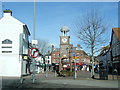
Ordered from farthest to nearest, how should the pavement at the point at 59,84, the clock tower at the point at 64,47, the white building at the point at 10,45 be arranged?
the clock tower at the point at 64,47
the white building at the point at 10,45
the pavement at the point at 59,84

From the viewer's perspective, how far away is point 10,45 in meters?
40.3

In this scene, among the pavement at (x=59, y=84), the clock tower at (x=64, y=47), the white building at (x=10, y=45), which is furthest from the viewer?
the clock tower at (x=64, y=47)

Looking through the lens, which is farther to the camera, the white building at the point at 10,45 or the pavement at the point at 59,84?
the white building at the point at 10,45

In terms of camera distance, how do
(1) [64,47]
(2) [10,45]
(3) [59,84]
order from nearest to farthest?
(3) [59,84]
(2) [10,45]
(1) [64,47]

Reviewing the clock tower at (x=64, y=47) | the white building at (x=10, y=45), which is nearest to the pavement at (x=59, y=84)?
the white building at (x=10, y=45)

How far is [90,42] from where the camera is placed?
30359mm

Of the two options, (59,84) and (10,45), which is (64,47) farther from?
(59,84)

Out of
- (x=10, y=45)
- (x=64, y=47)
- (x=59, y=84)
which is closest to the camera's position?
(x=59, y=84)

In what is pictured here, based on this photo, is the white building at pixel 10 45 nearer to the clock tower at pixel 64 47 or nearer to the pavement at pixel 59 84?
the pavement at pixel 59 84

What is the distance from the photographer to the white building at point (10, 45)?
3919 cm

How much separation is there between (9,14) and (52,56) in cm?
7132

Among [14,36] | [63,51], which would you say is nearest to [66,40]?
[63,51]

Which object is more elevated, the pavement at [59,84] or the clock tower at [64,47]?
the clock tower at [64,47]

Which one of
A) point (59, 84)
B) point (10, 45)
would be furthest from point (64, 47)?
point (59, 84)
